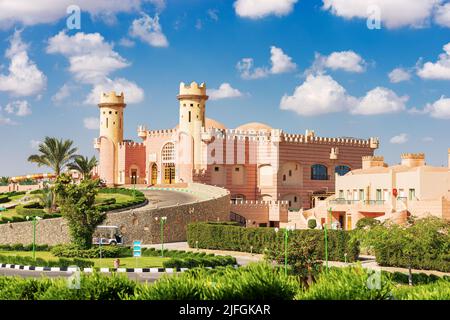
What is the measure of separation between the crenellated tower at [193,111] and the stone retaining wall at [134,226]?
56.2 feet

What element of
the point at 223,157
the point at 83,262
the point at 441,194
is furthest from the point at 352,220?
the point at 83,262

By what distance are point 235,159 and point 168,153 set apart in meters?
7.66

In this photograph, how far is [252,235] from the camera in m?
44.8

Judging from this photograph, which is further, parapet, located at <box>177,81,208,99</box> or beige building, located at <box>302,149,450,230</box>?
parapet, located at <box>177,81,208,99</box>

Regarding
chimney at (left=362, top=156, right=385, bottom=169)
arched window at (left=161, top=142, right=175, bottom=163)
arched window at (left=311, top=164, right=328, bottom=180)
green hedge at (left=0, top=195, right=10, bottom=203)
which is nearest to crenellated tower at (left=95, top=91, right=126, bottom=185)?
arched window at (left=161, top=142, right=175, bottom=163)

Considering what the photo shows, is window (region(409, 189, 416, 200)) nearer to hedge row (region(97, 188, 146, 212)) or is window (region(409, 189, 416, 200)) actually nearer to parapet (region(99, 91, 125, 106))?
hedge row (region(97, 188, 146, 212))

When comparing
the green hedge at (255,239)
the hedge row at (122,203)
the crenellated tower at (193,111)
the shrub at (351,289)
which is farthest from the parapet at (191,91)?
the shrub at (351,289)

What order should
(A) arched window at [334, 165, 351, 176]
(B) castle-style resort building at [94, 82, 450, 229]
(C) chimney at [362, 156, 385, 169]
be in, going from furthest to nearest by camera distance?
(A) arched window at [334, 165, 351, 176], (B) castle-style resort building at [94, 82, 450, 229], (C) chimney at [362, 156, 385, 169]

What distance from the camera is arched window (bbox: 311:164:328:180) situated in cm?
7456

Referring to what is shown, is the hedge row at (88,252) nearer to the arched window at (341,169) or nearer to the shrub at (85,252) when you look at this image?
the shrub at (85,252)

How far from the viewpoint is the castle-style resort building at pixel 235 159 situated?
227 feet

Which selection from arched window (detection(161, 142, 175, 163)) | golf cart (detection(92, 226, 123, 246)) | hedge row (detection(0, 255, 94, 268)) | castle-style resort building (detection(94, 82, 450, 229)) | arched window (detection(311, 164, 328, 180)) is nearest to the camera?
hedge row (detection(0, 255, 94, 268))

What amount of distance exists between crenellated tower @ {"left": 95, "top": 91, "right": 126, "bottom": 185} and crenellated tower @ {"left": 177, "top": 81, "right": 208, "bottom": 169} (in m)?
7.79
